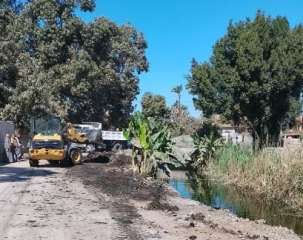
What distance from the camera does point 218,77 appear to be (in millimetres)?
44625

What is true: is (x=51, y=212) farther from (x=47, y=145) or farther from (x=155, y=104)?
(x=155, y=104)

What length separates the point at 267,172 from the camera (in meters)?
24.9

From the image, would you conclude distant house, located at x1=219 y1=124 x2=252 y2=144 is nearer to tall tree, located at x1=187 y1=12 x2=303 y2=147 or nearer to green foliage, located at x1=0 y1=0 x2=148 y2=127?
tall tree, located at x1=187 y1=12 x2=303 y2=147

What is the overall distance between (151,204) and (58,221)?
4426 millimetres

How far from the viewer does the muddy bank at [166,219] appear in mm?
12938

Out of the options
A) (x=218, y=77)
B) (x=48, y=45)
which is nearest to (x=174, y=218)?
(x=218, y=77)

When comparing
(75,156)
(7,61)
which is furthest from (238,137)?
(75,156)

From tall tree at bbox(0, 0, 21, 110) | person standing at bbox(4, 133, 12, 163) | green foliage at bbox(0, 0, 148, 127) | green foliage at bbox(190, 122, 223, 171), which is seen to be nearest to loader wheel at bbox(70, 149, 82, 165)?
person standing at bbox(4, 133, 12, 163)

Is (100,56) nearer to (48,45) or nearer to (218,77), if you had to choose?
(48,45)

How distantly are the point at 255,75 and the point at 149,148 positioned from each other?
46.4 ft

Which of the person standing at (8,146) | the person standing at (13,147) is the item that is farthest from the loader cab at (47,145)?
the person standing at (13,147)

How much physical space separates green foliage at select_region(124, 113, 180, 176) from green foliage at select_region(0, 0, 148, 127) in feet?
62.5

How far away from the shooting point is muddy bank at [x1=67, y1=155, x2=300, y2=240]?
12938 millimetres

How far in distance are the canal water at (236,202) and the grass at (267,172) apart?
51cm
